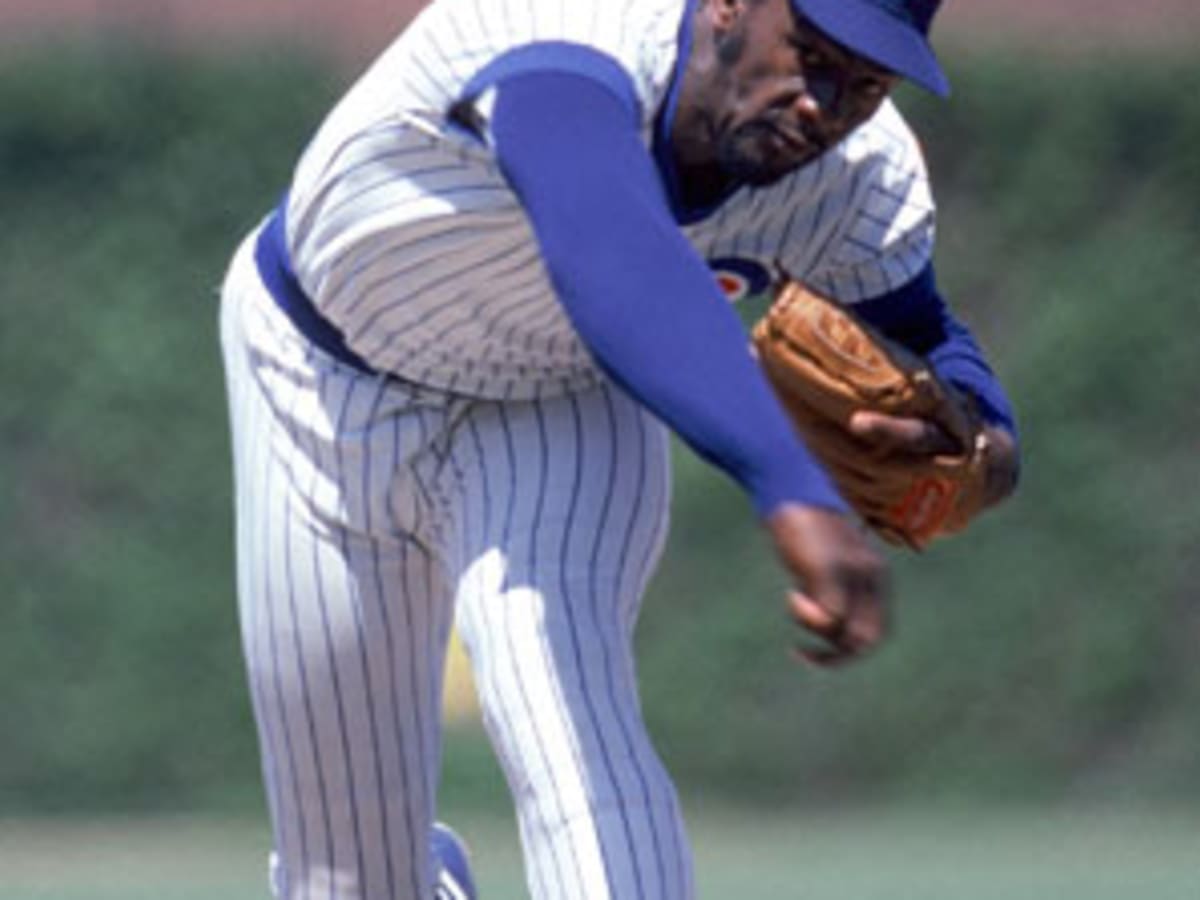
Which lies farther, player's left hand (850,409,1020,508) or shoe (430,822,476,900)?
shoe (430,822,476,900)

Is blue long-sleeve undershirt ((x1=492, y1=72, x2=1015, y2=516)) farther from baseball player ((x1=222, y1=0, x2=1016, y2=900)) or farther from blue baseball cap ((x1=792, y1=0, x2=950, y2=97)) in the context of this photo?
blue baseball cap ((x1=792, y1=0, x2=950, y2=97))

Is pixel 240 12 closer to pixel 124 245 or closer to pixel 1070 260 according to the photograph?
pixel 124 245

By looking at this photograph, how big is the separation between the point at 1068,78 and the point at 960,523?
686 centimetres

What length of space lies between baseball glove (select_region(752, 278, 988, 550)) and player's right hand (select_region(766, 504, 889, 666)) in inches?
33.1

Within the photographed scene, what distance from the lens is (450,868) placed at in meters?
4.85

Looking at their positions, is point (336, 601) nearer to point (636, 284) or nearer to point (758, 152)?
point (758, 152)

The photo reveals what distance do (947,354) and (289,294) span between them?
0.88m

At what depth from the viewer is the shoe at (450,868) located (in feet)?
15.7

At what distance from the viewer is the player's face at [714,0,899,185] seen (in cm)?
367

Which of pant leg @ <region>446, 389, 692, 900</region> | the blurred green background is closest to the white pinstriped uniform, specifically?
pant leg @ <region>446, 389, 692, 900</region>

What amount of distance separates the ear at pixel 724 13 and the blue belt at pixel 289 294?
734mm

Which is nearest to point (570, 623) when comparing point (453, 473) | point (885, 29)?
point (453, 473)

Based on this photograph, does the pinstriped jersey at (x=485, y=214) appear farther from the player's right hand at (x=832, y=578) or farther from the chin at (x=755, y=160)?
the player's right hand at (x=832, y=578)

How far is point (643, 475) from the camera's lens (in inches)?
165
